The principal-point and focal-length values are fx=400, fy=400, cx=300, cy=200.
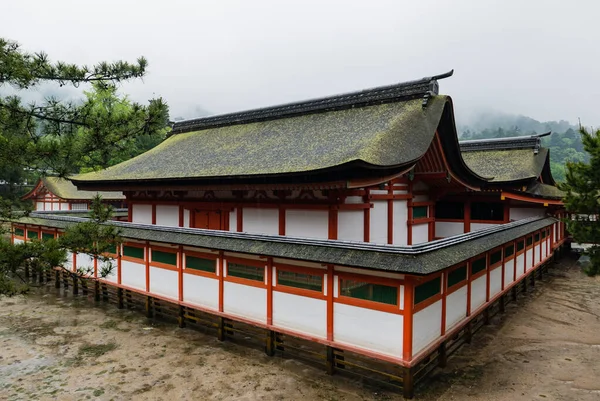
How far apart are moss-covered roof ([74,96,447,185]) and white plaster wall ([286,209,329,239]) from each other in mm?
1508

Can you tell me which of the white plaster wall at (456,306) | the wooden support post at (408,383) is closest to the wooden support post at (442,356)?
the white plaster wall at (456,306)

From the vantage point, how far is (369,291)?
342 inches

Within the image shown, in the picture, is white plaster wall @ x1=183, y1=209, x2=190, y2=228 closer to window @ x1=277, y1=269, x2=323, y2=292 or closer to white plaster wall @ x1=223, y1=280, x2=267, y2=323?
white plaster wall @ x1=223, y1=280, x2=267, y2=323

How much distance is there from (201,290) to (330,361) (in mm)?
4600

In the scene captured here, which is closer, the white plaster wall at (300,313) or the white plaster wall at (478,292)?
the white plaster wall at (300,313)

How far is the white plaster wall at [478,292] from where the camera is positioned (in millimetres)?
11359

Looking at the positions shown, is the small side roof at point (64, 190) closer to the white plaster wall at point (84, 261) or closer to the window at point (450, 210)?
the white plaster wall at point (84, 261)

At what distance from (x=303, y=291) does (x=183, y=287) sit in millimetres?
4686

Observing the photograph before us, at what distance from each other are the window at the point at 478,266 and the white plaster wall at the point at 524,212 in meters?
6.94

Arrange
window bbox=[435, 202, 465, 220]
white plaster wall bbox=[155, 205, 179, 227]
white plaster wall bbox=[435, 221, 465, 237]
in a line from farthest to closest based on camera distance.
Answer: window bbox=[435, 202, 465, 220], white plaster wall bbox=[435, 221, 465, 237], white plaster wall bbox=[155, 205, 179, 227]

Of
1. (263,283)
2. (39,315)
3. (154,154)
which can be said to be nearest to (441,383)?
(263,283)

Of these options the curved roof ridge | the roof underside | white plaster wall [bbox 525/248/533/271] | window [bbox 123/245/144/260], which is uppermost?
the curved roof ridge

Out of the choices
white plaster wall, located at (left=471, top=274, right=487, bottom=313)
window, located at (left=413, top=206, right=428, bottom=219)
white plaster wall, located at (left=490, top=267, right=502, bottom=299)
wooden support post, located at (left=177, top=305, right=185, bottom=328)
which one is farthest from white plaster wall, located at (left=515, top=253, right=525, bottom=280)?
wooden support post, located at (left=177, top=305, right=185, bottom=328)

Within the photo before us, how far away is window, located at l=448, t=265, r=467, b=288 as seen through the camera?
388 inches
